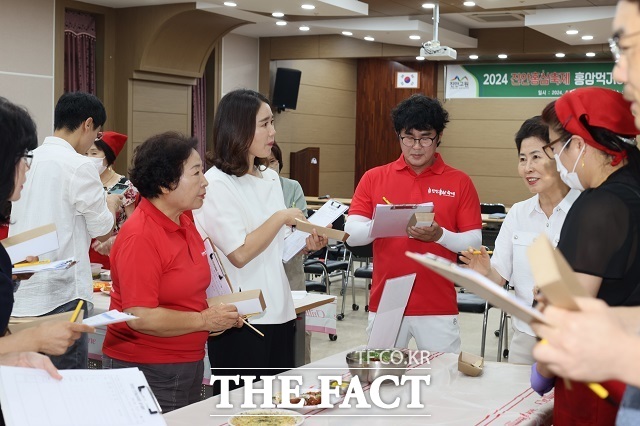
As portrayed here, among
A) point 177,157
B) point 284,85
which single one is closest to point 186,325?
point 177,157

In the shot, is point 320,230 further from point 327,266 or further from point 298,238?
point 327,266

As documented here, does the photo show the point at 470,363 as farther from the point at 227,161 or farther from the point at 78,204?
the point at 78,204

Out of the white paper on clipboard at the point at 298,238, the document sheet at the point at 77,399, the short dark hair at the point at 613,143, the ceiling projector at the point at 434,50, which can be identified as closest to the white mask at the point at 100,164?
the white paper on clipboard at the point at 298,238

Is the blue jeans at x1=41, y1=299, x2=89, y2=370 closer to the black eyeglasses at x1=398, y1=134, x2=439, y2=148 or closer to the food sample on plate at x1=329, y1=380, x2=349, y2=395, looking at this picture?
the food sample on plate at x1=329, y1=380, x2=349, y2=395

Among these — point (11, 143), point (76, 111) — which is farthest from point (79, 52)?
point (11, 143)

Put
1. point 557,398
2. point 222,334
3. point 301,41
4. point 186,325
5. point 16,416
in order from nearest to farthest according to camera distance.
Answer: point 16,416 < point 557,398 < point 186,325 < point 222,334 < point 301,41

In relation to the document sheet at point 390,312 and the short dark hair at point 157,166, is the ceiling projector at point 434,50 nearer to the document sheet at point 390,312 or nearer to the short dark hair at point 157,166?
the document sheet at point 390,312

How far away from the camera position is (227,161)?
124 inches

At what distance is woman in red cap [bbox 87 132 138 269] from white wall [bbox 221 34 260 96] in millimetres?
6895

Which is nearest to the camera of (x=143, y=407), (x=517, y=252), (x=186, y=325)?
(x=143, y=407)

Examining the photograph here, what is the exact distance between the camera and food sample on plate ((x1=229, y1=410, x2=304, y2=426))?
2186 mm

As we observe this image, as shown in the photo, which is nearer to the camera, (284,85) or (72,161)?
(72,161)

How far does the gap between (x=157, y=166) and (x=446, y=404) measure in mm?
1322

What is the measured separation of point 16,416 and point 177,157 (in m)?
1.36
